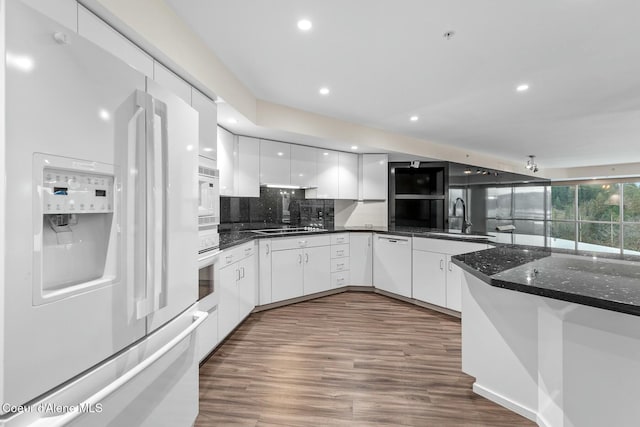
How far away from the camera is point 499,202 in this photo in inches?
255

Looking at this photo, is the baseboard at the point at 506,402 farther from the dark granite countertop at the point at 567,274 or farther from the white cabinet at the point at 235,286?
the white cabinet at the point at 235,286

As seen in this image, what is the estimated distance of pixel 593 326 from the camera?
122 centimetres

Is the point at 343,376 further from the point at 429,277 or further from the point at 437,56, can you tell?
the point at 437,56

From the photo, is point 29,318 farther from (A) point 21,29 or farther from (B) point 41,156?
(A) point 21,29

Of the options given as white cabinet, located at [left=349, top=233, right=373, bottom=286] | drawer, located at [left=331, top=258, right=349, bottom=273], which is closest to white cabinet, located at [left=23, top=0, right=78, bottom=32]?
drawer, located at [left=331, top=258, right=349, bottom=273]

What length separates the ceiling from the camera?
168 cm

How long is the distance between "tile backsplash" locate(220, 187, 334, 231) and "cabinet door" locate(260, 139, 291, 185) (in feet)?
1.67

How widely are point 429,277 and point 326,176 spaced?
6.22ft

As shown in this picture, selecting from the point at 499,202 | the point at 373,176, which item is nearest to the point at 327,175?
the point at 373,176

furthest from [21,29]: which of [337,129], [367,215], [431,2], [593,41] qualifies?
[367,215]

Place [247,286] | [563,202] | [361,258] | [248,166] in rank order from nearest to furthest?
[247,286]
[248,166]
[361,258]
[563,202]

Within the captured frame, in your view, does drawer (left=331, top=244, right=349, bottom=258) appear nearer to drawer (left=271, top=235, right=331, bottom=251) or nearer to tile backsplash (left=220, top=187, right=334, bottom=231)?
drawer (left=271, top=235, right=331, bottom=251)

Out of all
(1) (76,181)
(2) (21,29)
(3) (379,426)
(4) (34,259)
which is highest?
(2) (21,29)

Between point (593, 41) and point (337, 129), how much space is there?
2370 millimetres
